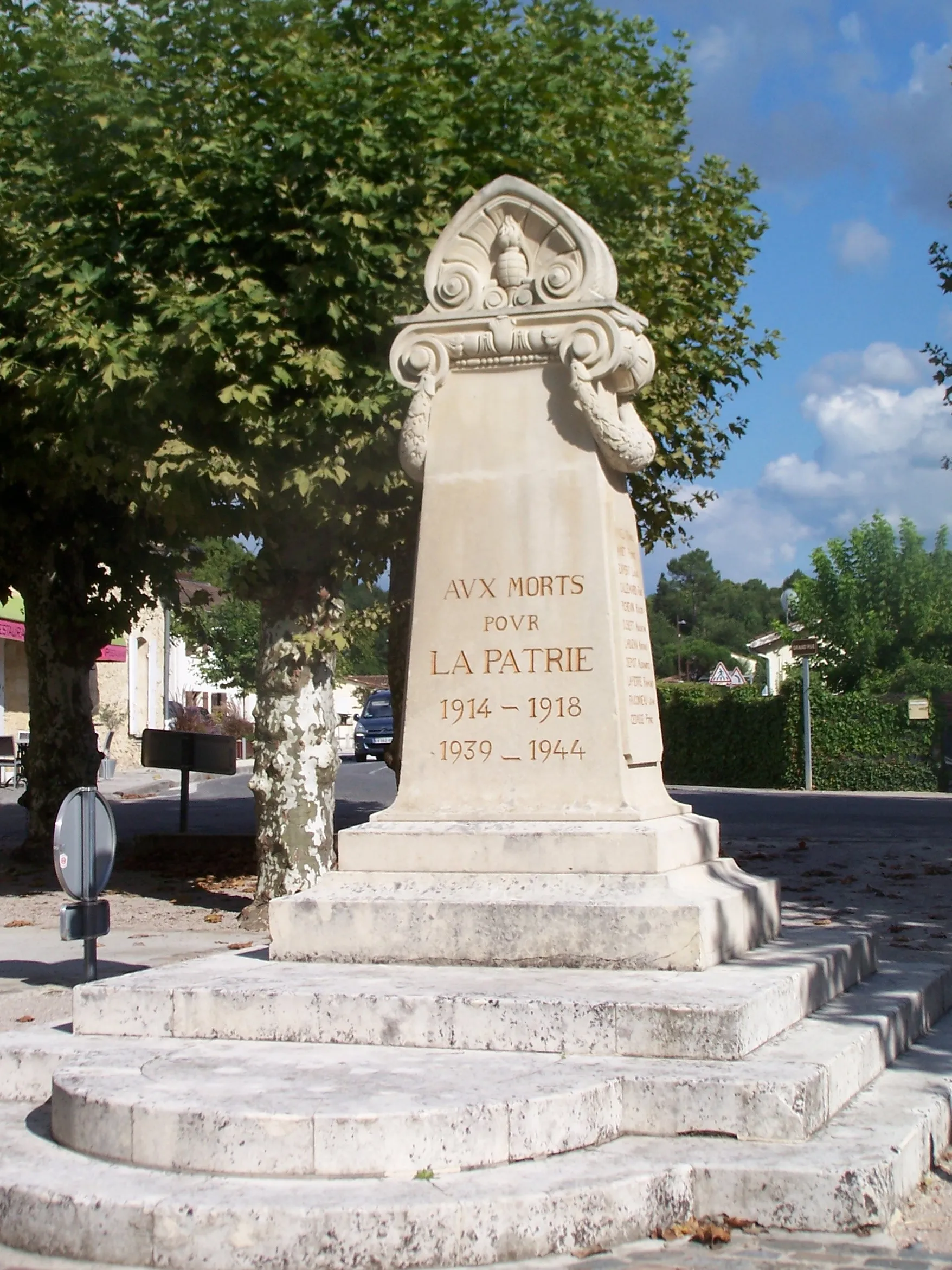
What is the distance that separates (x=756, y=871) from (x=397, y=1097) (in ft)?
35.9

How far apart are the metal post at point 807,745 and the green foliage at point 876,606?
14424mm

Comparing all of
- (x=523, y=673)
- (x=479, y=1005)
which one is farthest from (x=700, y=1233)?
(x=523, y=673)

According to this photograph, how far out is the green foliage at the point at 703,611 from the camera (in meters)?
115

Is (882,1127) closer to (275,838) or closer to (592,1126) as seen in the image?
(592,1126)

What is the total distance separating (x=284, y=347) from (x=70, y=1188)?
7.34 m

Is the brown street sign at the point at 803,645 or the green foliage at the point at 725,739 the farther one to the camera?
the brown street sign at the point at 803,645

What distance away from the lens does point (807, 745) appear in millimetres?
31125

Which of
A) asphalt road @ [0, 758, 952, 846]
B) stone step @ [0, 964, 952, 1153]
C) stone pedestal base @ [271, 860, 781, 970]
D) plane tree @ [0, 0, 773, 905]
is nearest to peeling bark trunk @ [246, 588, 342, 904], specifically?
plane tree @ [0, 0, 773, 905]

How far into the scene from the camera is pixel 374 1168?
15.0 feet

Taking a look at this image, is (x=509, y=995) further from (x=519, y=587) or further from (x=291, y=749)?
(x=291, y=749)

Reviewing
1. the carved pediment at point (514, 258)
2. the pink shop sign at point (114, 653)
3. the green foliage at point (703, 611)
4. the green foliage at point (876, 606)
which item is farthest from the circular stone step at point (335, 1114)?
the green foliage at point (703, 611)

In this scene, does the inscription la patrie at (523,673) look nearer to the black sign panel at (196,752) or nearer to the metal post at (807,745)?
the black sign panel at (196,752)

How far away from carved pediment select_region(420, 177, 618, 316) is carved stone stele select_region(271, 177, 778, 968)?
0.03ft

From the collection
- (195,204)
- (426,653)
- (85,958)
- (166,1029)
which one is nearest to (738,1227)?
(166,1029)
